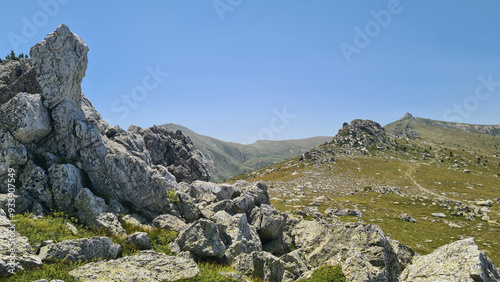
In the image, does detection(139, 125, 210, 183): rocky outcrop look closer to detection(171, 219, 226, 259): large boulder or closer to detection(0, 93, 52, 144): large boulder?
detection(0, 93, 52, 144): large boulder

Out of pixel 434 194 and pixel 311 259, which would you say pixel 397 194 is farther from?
pixel 311 259

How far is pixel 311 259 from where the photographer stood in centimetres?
2255

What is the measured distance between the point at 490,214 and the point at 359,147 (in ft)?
366

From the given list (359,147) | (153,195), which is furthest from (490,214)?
(359,147)

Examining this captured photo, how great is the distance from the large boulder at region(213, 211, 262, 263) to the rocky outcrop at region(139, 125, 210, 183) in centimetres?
3305

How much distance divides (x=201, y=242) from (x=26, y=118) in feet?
65.5

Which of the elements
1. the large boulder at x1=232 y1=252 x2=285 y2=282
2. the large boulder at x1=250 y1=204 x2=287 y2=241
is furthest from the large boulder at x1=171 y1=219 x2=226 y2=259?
the large boulder at x1=250 y1=204 x2=287 y2=241

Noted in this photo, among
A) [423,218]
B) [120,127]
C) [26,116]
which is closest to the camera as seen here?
[26,116]

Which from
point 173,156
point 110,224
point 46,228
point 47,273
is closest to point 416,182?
point 173,156

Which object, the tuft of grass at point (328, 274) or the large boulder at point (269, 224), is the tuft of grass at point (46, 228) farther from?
the large boulder at point (269, 224)

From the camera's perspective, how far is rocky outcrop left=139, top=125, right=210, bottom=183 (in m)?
58.7

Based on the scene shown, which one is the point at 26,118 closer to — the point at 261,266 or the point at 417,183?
the point at 261,266

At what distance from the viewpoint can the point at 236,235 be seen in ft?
80.0

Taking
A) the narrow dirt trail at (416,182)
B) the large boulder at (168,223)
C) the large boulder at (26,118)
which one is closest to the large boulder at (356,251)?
the large boulder at (168,223)
